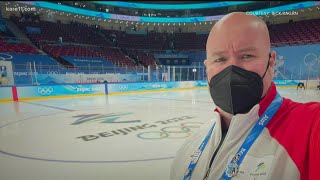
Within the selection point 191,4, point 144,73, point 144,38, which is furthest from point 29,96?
point 191,4

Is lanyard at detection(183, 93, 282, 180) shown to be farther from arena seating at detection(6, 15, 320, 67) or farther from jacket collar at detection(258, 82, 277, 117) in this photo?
arena seating at detection(6, 15, 320, 67)

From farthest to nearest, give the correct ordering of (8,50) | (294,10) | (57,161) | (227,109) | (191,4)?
(191,4)
(294,10)
(8,50)
(57,161)
(227,109)

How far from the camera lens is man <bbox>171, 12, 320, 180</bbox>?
94 cm

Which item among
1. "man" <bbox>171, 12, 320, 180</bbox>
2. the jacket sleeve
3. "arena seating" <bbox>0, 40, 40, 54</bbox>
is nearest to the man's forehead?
"man" <bbox>171, 12, 320, 180</bbox>

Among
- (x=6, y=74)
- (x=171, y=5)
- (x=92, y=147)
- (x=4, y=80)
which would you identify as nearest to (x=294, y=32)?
(x=171, y=5)

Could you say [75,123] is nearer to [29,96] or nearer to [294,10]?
[29,96]

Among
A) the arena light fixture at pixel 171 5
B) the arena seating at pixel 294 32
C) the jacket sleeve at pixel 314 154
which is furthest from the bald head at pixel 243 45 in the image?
the arena light fixture at pixel 171 5

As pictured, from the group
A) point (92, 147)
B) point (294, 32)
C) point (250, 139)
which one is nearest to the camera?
point (250, 139)

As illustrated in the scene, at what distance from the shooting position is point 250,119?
1.08 meters

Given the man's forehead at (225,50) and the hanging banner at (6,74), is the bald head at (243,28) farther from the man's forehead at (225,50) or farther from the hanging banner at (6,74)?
the hanging banner at (6,74)

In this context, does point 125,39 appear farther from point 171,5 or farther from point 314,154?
point 314,154

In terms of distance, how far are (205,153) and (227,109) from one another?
267 millimetres

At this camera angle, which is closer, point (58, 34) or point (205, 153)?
point (205, 153)

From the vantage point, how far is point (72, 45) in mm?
24031
